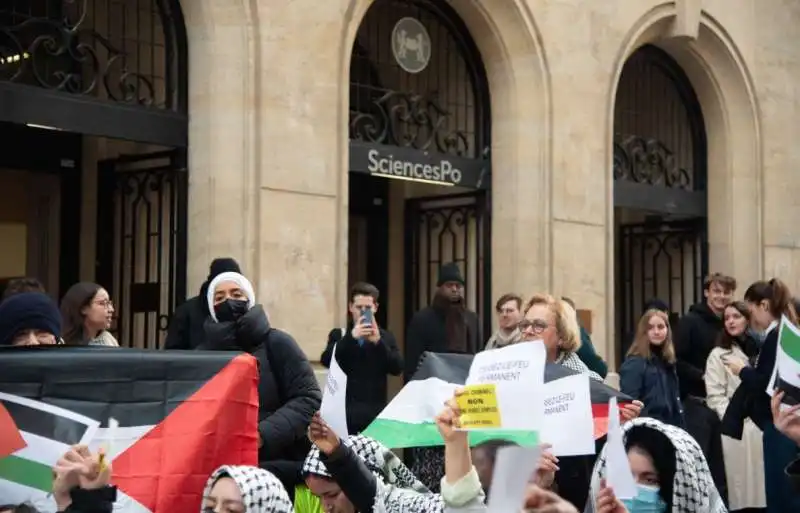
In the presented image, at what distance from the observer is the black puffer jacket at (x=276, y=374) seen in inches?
292

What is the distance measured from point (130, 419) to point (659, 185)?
11.9 metres

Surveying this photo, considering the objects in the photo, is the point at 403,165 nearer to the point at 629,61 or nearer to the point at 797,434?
the point at 629,61

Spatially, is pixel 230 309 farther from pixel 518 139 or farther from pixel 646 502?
pixel 518 139

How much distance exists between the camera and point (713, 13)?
17297 millimetres

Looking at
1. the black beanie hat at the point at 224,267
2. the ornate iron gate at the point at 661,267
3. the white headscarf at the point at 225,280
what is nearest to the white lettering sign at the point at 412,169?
the ornate iron gate at the point at 661,267

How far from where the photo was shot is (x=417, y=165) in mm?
13984

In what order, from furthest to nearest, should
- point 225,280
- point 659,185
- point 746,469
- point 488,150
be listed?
point 659,185 < point 488,150 < point 746,469 < point 225,280

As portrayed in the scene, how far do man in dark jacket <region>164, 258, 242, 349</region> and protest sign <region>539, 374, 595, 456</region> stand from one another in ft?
7.88

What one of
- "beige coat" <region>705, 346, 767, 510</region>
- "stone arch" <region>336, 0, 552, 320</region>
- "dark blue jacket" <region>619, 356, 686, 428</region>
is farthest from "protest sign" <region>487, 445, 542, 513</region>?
"stone arch" <region>336, 0, 552, 320</region>

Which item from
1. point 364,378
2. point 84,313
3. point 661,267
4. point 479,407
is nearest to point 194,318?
point 84,313

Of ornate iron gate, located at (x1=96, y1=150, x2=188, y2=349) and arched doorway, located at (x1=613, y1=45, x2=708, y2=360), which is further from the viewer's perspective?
arched doorway, located at (x1=613, y1=45, x2=708, y2=360)

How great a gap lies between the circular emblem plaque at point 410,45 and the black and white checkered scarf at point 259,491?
921 cm

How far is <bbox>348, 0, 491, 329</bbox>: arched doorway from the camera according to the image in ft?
45.9

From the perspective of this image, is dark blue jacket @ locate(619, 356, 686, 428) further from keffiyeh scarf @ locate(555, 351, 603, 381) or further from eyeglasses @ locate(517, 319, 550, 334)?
eyeglasses @ locate(517, 319, 550, 334)
